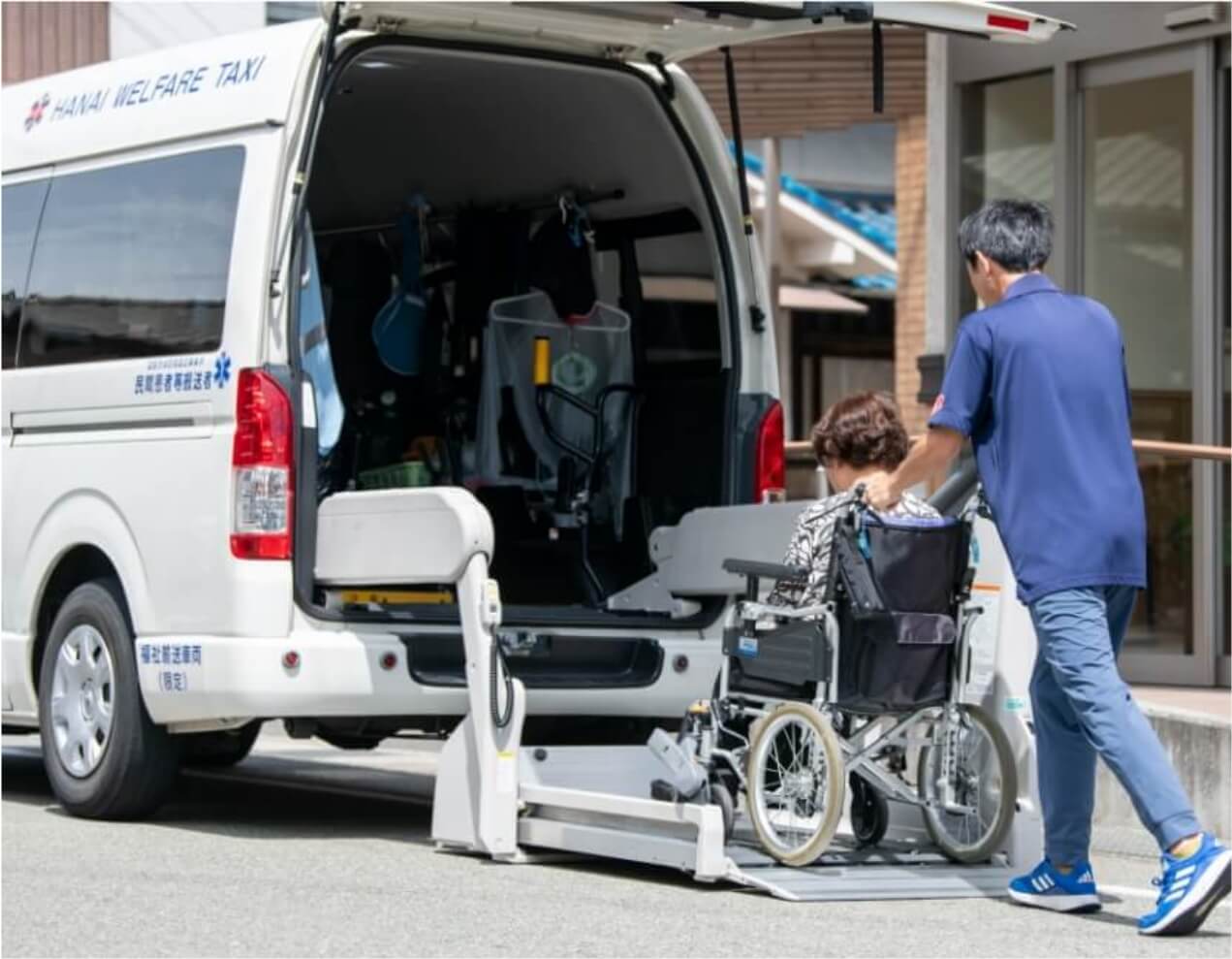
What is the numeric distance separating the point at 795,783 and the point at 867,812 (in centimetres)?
46

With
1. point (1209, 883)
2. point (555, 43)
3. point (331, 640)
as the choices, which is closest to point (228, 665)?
point (331, 640)

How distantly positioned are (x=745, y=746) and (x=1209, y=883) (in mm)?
1594

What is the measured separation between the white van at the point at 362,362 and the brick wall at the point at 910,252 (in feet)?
23.0

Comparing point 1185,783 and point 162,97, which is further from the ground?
point 162,97

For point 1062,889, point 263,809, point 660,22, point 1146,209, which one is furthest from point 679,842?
point 1146,209

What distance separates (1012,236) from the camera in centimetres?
695

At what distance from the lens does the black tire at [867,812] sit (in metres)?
7.52

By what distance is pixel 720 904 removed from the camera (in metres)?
6.80

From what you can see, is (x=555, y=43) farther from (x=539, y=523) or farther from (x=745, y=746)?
(x=745, y=746)

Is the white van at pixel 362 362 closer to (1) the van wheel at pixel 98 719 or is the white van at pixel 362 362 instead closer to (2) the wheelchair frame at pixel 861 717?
(1) the van wheel at pixel 98 719

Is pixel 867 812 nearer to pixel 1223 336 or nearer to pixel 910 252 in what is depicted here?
pixel 1223 336

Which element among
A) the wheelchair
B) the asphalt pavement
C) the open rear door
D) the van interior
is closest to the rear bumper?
the asphalt pavement

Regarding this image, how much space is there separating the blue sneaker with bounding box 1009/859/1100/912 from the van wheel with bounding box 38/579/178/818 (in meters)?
2.95

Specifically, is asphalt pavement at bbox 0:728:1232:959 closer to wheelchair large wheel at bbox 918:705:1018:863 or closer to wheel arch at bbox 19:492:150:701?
wheelchair large wheel at bbox 918:705:1018:863
